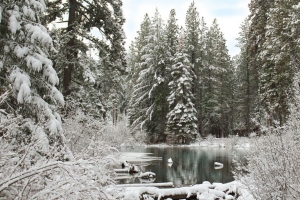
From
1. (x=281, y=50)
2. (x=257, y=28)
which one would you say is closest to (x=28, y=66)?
(x=281, y=50)

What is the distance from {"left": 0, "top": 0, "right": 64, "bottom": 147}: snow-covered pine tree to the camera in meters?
6.95

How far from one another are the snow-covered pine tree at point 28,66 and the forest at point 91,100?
0.08 feet

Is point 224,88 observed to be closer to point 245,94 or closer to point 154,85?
point 245,94

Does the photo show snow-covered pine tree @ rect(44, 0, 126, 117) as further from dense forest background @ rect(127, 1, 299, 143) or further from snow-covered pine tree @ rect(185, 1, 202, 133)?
snow-covered pine tree @ rect(185, 1, 202, 133)

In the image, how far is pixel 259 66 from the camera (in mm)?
30109

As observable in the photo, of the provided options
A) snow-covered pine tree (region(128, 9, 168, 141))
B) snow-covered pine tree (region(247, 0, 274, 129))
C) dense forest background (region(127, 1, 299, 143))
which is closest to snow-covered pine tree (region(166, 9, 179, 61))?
dense forest background (region(127, 1, 299, 143))

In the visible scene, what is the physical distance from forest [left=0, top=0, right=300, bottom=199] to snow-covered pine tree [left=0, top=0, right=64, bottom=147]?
0.03 metres

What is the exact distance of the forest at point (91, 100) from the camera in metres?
2.79

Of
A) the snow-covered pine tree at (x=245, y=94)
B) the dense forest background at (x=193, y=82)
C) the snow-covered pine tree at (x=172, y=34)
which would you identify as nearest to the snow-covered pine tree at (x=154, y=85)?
the dense forest background at (x=193, y=82)

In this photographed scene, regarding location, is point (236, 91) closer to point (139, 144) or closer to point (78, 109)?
point (139, 144)

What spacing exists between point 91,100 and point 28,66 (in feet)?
17.1

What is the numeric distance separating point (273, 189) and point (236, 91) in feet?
137

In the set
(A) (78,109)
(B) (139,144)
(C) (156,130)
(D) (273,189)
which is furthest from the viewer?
(C) (156,130)

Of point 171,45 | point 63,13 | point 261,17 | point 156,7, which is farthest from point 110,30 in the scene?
point 156,7
